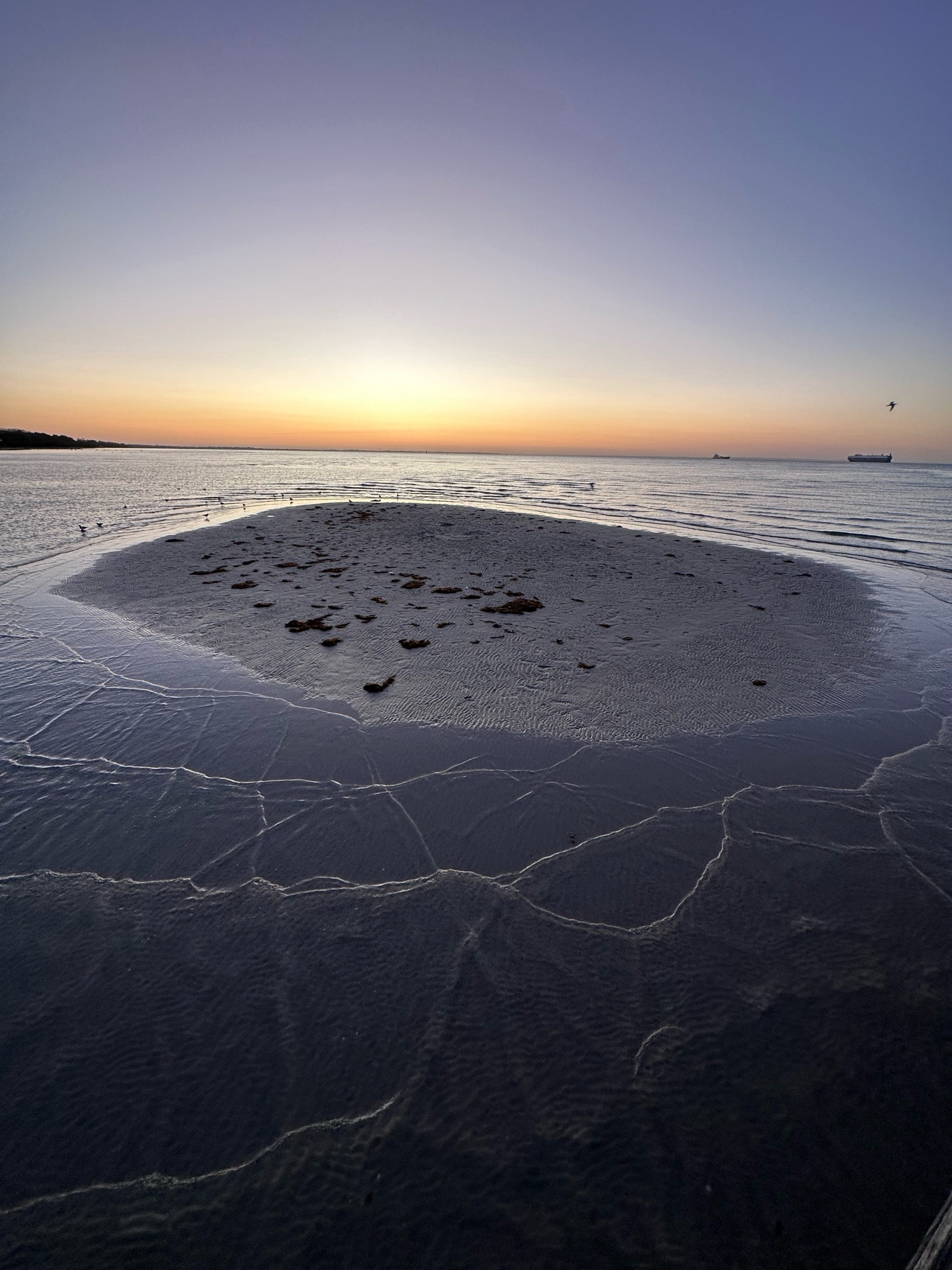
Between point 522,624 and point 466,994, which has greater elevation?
point 522,624

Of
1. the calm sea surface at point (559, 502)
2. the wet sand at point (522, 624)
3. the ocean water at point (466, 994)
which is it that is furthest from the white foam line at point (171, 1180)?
the calm sea surface at point (559, 502)

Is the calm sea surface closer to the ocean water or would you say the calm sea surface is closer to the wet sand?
the wet sand

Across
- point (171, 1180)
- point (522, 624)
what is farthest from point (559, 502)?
point (171, 1180)

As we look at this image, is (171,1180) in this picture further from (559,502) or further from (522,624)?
(559,502)

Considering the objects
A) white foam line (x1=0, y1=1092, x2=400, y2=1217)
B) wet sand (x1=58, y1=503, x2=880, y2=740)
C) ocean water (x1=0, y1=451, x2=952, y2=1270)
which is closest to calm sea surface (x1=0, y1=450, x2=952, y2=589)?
wet sand (x1=58, y1=503, x2=880, y2=740)

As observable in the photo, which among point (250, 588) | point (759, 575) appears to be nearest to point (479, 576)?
point (250, 588)

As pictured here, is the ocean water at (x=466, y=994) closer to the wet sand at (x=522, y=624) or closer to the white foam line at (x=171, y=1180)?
the white foam line at (x=171, y=1180)
